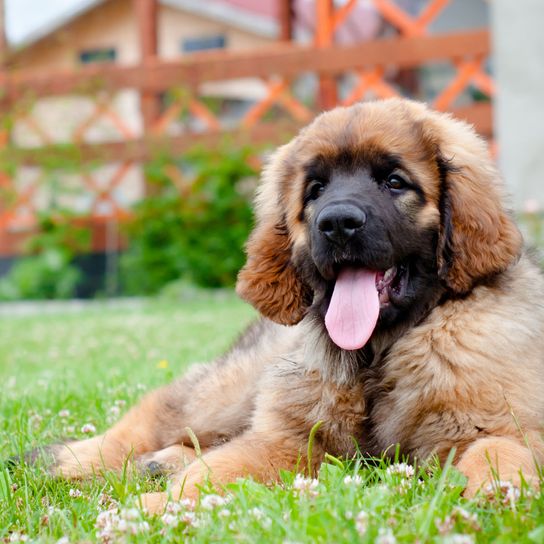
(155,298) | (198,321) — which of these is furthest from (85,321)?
(155,298)

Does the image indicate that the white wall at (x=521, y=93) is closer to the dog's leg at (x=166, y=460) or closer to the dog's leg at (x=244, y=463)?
the dog's leg at (x=166, y=460)

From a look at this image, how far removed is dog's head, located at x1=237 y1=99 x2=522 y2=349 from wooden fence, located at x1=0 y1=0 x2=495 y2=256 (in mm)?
8371

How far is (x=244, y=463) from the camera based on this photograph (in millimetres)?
3006

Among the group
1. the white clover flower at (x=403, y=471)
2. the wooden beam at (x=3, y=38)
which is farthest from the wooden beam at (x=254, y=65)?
the white clover flower at (x=403, y=471)

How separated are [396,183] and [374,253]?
29 centimetres

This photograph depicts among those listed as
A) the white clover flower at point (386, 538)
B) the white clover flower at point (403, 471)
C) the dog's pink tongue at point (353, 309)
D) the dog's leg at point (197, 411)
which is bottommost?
the dog's leg at point (197, 411)

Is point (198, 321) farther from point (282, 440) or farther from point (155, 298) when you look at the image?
point (282, 440)

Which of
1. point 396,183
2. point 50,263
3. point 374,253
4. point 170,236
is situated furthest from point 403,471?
point 50,263

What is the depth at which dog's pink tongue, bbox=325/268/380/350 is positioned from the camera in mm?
3135

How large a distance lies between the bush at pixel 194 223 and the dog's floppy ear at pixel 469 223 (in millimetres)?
9575

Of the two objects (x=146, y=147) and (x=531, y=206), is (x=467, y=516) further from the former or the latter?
(x=146, y=147)

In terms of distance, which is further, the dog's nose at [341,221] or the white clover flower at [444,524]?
the dog's nose at [341,221]

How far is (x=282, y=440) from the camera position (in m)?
3.15

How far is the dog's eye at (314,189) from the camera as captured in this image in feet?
11.0
